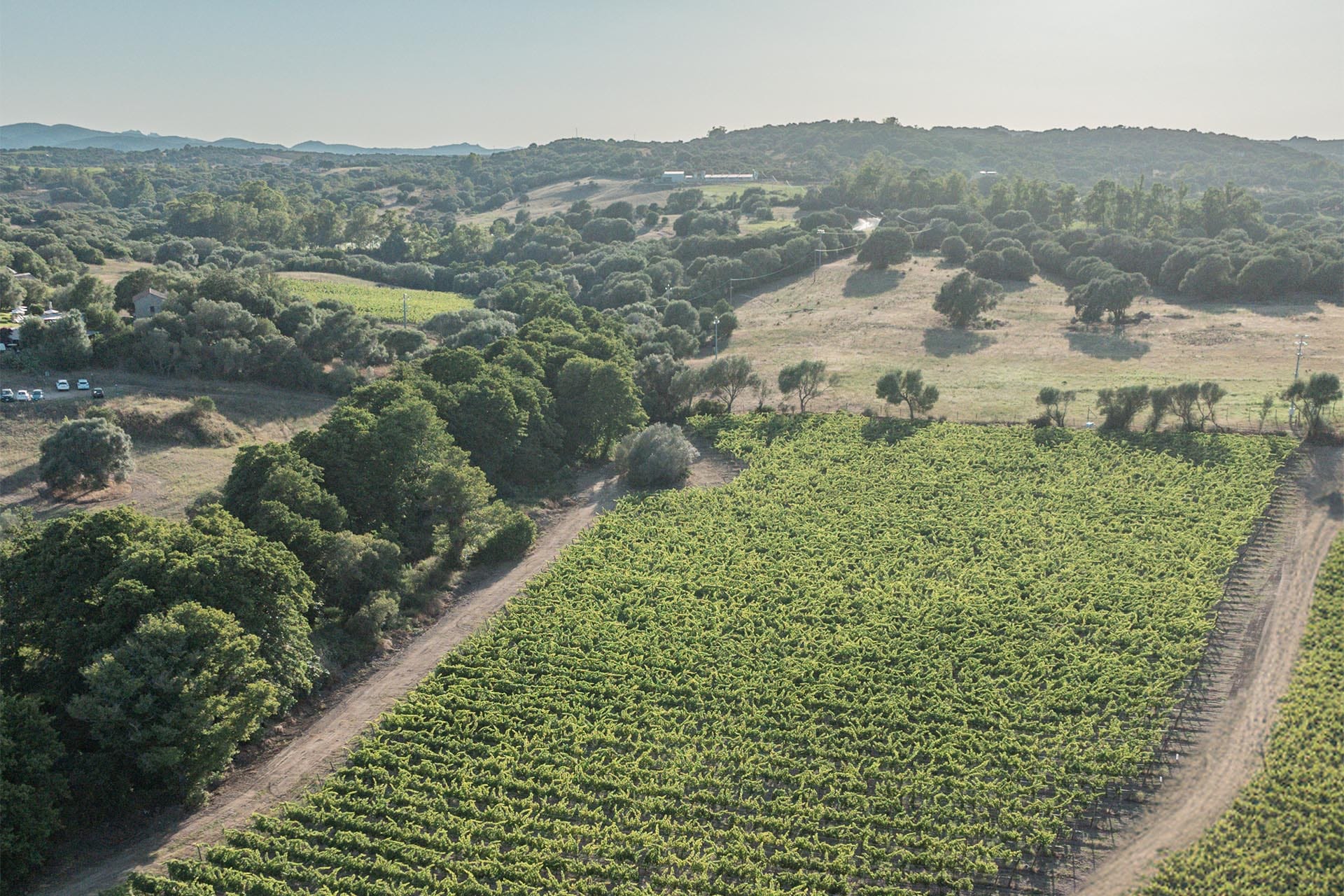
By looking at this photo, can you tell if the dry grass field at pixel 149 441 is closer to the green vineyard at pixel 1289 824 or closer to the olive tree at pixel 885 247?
the green vineyard at pixel 1289 824

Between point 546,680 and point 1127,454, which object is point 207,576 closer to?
point 546,680

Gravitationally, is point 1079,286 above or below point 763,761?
above

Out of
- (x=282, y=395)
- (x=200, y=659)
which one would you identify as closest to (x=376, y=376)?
(x=282, y=395)

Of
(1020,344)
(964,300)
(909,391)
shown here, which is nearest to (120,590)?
(909,391)

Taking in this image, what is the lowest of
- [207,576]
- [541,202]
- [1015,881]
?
[1015,881]

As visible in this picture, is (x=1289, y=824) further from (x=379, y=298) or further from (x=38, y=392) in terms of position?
(x=379, y=298)

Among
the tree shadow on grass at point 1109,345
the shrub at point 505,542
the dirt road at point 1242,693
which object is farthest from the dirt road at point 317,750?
the tree shadow on grass at point 1109,345

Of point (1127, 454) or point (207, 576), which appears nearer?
point (207, 576)
